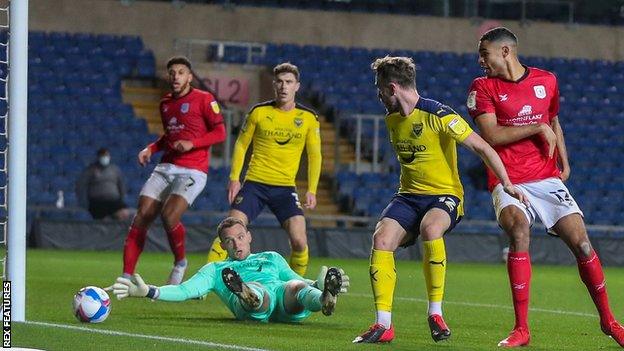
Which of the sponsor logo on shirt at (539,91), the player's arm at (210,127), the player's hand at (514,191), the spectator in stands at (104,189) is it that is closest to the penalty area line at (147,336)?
the player's hand at (514,191)

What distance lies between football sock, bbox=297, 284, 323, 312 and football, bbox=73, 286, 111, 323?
4.13 feet

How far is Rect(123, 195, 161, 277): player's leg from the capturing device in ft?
40.2

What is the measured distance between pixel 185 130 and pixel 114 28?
16.6 m

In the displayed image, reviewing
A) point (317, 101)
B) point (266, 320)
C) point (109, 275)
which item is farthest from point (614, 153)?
point (266, 320)

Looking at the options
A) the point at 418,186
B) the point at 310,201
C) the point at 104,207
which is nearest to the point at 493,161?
the point at 418,186

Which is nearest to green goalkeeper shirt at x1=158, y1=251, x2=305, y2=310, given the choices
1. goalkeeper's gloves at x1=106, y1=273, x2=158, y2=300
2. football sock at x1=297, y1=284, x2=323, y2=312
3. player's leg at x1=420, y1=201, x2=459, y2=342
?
football sock at x1=297, y1=284, x2=323, y2=312

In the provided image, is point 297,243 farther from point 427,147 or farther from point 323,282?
point 427,147

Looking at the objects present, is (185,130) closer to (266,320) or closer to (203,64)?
(266,320)

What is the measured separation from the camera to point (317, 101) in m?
28.2

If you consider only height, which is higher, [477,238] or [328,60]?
[328,60]

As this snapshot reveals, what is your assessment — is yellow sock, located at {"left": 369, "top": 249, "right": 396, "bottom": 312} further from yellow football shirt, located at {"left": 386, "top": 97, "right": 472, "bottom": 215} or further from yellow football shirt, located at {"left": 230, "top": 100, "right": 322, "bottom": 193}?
yellow football shirt, located at {"left": 230, "top": 100, "right": 322, "bottom": 193}

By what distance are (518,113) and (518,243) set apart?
81 cm

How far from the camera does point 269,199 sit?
1184 centimetres

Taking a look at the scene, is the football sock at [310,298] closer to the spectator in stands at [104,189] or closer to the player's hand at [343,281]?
the player's hand at [343,281]
